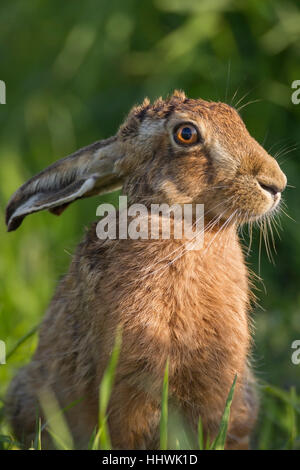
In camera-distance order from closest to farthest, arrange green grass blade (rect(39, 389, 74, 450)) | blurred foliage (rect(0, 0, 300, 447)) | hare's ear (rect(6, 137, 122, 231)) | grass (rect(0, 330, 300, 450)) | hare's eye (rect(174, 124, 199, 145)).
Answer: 1. grass (rect(0, 330, 300, 450))
2. green grass blade (rect(39, 389, 74, 450))
3. hare's eye (rect(174, 124, 199, 145))
4. hare's ear (rect(6, 137, 122, 231))
5. blurred foliage (rect(0, 0, 300, 447))

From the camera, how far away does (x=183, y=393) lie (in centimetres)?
386

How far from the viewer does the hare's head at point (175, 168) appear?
12.3ft

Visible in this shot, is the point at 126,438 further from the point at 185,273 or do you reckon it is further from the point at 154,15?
the point at 154,15

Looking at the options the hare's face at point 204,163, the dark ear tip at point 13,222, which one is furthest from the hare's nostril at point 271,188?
the dark ear tip at point 13,222

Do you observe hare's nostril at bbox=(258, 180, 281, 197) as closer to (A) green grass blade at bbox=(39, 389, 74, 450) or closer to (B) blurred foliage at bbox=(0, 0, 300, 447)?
(A) green grass blade at bbox=(39, 389, 74, 450)

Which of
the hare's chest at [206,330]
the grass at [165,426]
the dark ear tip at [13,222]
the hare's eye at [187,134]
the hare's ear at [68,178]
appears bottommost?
the grass at [165,426]

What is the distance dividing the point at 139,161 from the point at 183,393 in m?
1.08

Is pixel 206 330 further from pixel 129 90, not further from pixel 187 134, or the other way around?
pixel 129 90

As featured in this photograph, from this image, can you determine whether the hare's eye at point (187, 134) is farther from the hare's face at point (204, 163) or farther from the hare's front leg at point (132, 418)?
the hare's front leg at point (132, 418)

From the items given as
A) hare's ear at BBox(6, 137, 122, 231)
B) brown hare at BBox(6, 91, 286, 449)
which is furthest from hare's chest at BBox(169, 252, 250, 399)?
hare's ear at BBox(6, 137, 122, 231)

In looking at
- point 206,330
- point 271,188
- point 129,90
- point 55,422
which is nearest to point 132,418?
point 55,422

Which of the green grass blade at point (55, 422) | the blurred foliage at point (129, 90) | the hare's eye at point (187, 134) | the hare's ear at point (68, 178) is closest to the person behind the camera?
the green grass blade at point (55, 422)


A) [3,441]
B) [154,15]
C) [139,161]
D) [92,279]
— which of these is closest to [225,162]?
[139,161]

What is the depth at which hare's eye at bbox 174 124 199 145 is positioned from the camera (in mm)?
3830
